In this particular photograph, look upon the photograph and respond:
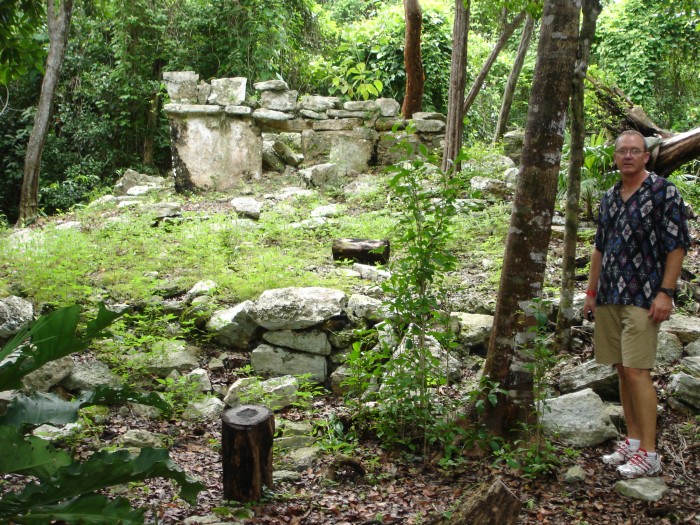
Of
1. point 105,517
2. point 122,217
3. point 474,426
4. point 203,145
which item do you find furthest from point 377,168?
point 105,517

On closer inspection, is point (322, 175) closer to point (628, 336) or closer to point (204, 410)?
point (204, 410)

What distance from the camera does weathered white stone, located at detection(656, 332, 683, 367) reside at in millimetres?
4449

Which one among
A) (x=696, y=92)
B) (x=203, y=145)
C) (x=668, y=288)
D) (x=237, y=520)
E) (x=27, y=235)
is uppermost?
(x=696, y=92)

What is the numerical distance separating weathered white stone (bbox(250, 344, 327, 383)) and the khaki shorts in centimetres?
239

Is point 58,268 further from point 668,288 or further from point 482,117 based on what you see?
point 482,117

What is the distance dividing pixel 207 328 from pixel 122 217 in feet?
11.5

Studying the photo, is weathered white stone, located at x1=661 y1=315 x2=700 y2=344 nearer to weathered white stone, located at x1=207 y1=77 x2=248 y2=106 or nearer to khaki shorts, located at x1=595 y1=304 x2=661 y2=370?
khaki shorts, located at x1=595 y1=304 x2=661 y2=370

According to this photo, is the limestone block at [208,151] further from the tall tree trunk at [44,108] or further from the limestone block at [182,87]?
the tall tree trunk at [44,108]

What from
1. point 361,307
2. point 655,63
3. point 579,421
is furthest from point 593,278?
point 655,63

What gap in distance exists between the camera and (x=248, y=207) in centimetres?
840

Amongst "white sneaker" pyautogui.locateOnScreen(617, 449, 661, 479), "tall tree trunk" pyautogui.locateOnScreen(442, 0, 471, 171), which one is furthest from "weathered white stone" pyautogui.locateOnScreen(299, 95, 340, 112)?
"white sneaker" pyautogui.locateOnScreen(617, 449, 661, 479)

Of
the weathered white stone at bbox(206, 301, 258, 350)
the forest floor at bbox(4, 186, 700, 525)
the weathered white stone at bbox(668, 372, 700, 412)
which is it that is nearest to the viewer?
the forest floor at bbox(4, 186, 700, 525)

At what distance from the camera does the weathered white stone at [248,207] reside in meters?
8.26

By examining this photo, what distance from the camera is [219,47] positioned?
11.9 meters
